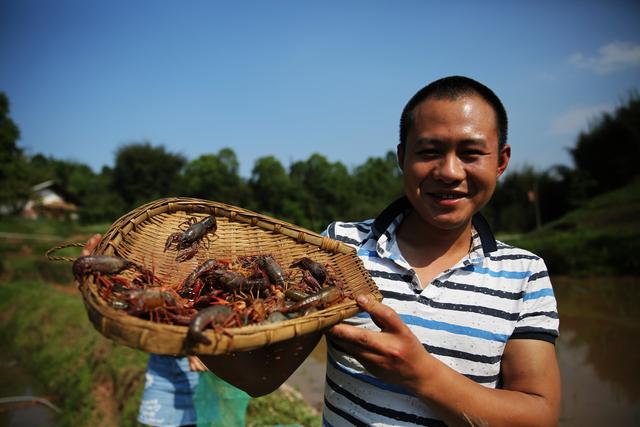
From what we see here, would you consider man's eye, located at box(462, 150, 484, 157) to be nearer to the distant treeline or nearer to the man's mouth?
the man's mouth

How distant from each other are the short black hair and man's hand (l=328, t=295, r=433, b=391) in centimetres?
118

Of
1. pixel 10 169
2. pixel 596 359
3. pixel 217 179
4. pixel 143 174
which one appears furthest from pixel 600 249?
pixel 143 174

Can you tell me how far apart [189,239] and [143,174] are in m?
60.8

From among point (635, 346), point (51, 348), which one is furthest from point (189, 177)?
point (635, 346)

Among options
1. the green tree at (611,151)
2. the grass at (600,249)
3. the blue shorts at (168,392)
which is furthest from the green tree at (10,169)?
the green tree at (611,151)

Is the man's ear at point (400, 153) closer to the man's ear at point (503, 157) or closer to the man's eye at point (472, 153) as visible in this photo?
the man's eye at point (472, 153)

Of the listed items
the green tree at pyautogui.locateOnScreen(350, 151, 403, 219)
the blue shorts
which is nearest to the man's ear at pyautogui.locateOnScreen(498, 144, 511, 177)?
the blue shorts

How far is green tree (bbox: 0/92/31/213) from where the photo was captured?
3903cm

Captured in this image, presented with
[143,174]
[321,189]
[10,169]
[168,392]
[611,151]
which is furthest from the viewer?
[143,174]

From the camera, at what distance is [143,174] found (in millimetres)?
58344

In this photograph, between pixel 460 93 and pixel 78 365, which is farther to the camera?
pixel 78 365

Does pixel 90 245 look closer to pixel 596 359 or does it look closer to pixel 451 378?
pixel 451 378

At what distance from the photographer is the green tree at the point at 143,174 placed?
57188mm

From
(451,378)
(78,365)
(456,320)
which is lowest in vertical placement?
(78,365)
